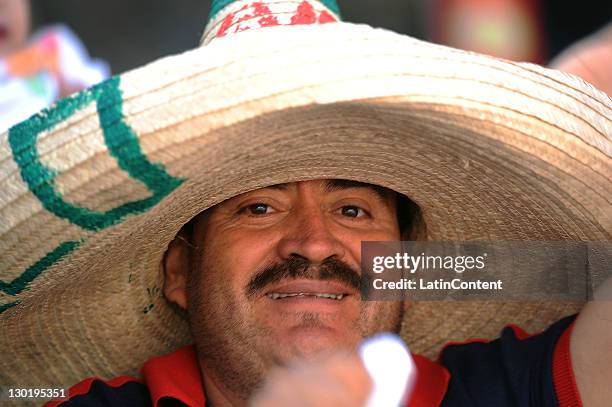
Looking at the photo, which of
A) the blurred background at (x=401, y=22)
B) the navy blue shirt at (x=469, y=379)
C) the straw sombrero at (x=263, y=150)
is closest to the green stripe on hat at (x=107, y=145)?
the straw sombrero at (x=263, y=150)

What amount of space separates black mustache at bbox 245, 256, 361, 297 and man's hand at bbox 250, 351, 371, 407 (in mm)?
531

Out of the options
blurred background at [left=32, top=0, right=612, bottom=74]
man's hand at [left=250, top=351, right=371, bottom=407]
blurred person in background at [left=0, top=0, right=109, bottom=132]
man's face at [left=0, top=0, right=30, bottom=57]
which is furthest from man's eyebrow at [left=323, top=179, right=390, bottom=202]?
blurred background at [left=32, top=0, right=612, bottom=74]

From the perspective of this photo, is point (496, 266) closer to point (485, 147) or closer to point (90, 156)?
point (485, 147)

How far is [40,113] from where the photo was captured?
1247 millimetres

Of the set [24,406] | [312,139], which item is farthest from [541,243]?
[24,406]

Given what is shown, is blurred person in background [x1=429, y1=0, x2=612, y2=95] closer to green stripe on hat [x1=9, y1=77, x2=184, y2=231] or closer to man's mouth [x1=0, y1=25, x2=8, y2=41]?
man's mouth [x1=0, y1=25, x2=8, y2=41]

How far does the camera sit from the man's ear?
5.77 ft

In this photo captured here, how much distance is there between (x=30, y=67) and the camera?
10.1ft

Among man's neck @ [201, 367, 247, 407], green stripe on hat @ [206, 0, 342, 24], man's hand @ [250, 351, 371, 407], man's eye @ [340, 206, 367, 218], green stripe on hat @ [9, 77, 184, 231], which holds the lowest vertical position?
man's hand @ [250, 351, 371, 407]

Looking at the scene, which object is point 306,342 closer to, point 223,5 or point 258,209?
point 258,209

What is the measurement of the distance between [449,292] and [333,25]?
637 mm

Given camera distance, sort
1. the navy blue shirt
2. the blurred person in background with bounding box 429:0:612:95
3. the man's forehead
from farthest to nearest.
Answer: the blurred person in background with bounding box 429:0:612:95, the man's forehead, the navy blue shirt

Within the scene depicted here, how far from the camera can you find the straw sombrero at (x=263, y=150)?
1.19 m

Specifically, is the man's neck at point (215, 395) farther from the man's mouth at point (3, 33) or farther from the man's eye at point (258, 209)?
the man's mouth at point (3, 33)
